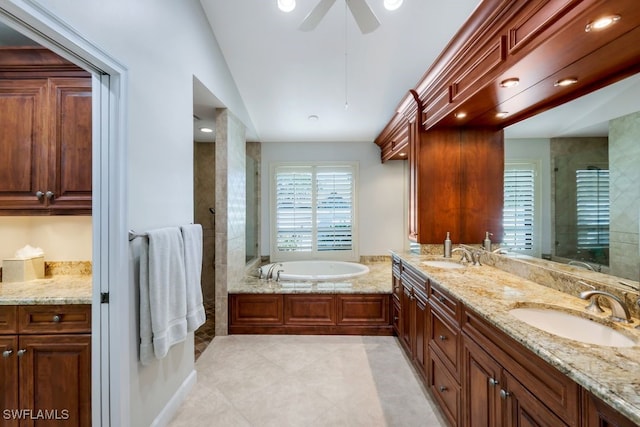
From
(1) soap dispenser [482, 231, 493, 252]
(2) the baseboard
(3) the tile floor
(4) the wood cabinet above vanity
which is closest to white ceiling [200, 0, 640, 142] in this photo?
(4) the wood cabinet above vanity

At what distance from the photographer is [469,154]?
276 centimetres

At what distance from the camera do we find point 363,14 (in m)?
1.68

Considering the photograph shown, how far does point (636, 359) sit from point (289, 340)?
8.85ft

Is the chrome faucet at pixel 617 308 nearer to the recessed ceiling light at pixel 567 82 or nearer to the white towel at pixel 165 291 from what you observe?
the recessed ceiling light at pixel 567 82

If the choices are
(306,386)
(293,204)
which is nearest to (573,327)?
(306,386)

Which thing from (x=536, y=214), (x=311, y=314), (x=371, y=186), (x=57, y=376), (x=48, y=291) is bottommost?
(x=311, y=314)

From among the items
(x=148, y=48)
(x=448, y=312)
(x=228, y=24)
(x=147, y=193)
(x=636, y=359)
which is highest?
(x=228, y=24)

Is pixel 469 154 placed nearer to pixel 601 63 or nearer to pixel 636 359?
pixel 601 63

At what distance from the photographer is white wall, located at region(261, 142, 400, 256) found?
4.57 meters

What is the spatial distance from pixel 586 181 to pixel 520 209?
0.62 metres

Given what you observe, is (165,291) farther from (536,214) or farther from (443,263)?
(536,214)

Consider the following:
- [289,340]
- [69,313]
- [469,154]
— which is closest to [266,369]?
[289,340]

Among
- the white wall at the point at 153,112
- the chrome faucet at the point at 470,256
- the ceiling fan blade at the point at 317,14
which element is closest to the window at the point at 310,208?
the chrome faucet at the point at 470,256

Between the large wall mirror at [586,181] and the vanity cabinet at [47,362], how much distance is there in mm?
2852
